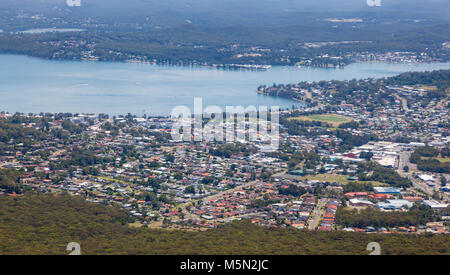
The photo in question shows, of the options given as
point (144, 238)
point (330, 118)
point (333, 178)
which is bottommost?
point (333, 178)

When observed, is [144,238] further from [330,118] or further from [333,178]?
[330,118]

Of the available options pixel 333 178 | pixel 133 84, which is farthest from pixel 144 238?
pixel 133 84

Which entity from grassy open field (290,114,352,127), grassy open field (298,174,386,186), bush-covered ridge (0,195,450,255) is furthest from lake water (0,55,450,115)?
bush-covered ridge (0,195,450,255)

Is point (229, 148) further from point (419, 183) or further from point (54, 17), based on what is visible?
point (54, 17)

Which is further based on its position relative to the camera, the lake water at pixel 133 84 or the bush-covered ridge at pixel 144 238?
the lake water at pixel 133 84

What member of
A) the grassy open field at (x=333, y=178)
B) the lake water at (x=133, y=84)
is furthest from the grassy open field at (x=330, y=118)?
the grassy open field at (x=333, y=178)

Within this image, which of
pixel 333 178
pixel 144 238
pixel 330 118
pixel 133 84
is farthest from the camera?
pixel 133 84

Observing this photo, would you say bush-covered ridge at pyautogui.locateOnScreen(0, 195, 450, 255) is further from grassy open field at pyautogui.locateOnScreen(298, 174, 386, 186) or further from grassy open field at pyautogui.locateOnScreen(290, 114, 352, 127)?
grassy open field at pyautogui.locateOnScreen(290, 114, 352, 127)

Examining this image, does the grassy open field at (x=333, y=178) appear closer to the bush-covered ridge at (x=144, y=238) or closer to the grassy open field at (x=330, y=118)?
the bush-covered ridge at (x=144, y=238)

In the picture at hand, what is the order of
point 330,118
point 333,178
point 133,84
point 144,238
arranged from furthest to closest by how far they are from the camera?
point 133,84, point 330,118, point 333,178, point 144,238
